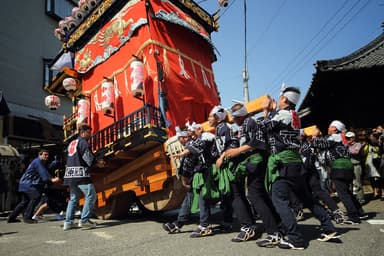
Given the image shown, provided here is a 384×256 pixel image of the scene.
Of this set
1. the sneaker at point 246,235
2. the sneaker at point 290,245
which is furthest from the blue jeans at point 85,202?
the sneaker at point 290,245

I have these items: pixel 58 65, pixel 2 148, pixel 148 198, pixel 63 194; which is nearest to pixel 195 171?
pixel 148 198

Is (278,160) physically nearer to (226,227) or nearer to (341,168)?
(226,227)

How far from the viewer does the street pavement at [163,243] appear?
3.00 m

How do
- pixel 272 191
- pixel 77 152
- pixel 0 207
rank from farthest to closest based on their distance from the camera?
pixel 0 207 → pixel 77 152 → pixel 272 191

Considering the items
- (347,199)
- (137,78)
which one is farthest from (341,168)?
(137,78)

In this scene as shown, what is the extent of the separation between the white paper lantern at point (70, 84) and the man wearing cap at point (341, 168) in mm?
7670

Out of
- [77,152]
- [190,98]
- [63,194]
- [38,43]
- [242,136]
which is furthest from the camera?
[38,43]

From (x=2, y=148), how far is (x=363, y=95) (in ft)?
39.5

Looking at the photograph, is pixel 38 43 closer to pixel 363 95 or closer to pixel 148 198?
pixel 148 198

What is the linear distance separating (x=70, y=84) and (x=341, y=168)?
8.17 meters

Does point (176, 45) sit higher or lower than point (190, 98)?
higher

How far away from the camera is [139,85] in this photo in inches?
253

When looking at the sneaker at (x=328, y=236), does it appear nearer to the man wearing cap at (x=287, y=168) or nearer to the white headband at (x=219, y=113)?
the man wearing cap at (x=287, y=168)

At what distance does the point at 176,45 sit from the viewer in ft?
25.1
